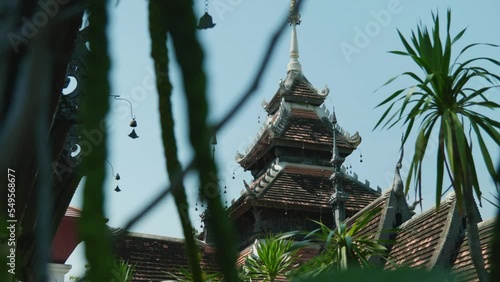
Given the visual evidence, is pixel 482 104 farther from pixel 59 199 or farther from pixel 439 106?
pixel 59 199

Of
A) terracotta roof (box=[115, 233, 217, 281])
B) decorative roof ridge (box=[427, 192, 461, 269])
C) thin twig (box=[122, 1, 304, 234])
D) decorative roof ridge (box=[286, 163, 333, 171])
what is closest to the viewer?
thin twig (box=[122, 1, 304, 234])

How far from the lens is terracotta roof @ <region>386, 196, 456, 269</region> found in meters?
8.55

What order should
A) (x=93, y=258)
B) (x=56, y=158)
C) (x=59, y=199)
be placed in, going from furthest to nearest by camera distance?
1. (x=59, y=199)
2. (x=56, y=158)
3. (x=93, y=258)

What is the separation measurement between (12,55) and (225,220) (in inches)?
20.0

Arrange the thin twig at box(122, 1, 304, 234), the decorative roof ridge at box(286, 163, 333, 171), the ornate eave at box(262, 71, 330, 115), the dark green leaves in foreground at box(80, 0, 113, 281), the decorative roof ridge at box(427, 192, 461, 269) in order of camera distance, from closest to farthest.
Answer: the dark green leaves in foreground at box(80, 0, 113, 281)
the thin twig at box(122, 1, 304, 234)
the decorative roof ridge at box(427, 192, 461, 269)
the decorative roof ridge at box(286, 163, 333, 171)
the ornate eave at box(262, 71, 330, 115)

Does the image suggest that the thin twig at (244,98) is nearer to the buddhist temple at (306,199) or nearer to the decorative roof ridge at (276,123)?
the buddhist temple at (306,199)

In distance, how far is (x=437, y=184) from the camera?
17.7 feet

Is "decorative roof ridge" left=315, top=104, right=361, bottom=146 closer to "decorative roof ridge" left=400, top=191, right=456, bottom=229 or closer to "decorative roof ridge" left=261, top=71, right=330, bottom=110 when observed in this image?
"decorative roof ridge" left=261, top=71, right=330, bottom=110

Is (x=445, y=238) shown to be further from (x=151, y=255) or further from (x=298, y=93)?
(x=298, y=93)

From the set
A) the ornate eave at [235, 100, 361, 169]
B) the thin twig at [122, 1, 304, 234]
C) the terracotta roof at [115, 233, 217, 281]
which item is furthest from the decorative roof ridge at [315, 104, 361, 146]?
the thin twig at [122, 1, 304, 234]

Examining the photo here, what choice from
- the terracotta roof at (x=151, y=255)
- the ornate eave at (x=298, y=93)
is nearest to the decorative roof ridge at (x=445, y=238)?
the terracotta roof at (x=151, y=255)

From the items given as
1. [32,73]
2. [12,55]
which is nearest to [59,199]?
[12,55]

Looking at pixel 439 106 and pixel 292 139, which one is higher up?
pixel 292 139

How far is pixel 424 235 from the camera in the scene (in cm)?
909
